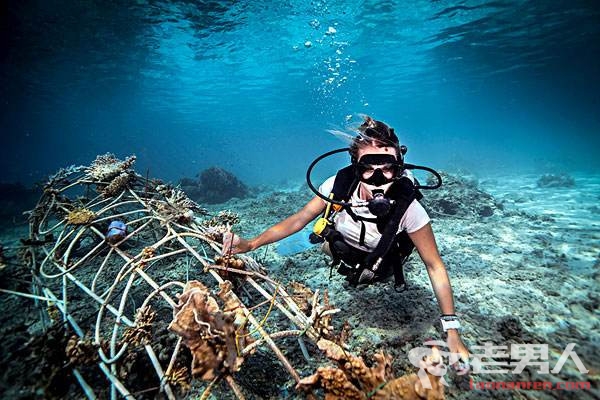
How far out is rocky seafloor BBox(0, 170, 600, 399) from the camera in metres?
2.50

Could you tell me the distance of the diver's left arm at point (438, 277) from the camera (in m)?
2.23

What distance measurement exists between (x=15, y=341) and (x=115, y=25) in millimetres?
20947

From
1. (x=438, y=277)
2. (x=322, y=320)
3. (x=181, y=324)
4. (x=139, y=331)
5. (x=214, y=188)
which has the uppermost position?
(x=181, y=324)

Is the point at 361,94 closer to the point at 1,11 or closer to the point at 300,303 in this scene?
the point at 1,11

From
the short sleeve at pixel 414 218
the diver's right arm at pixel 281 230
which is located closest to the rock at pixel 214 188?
the diver's right arm at pixel 281 230

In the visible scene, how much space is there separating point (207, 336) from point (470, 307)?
3950mm

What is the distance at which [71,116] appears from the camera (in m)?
47.3

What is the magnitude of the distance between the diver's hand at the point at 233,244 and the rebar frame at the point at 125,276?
0.55 feet

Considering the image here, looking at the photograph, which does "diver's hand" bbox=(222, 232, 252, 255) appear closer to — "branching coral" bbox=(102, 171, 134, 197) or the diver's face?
the diver's face

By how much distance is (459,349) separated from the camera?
220cm

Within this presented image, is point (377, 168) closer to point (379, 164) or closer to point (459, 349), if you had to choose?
point (379, 164)

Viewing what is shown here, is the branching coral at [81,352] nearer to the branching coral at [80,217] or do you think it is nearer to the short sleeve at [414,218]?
the branching coral at [80,217]

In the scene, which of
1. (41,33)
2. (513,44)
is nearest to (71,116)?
(41,33)

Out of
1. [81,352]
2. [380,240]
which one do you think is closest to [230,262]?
[81,352]
